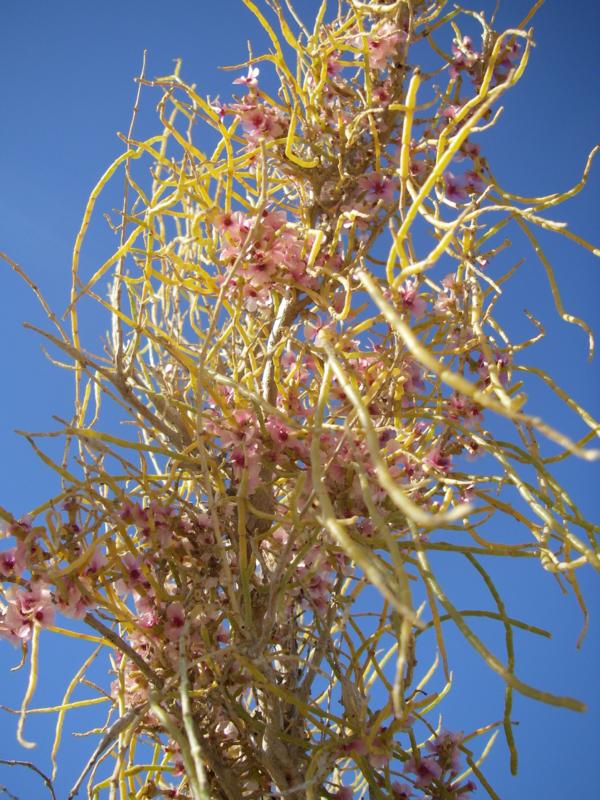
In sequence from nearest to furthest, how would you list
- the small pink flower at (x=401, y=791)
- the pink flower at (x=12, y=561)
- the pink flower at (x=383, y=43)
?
the pink flower at (x=12, y=561)
the small pink flower at (x=401, y=791)
the pink flower at (x=383, y=43)

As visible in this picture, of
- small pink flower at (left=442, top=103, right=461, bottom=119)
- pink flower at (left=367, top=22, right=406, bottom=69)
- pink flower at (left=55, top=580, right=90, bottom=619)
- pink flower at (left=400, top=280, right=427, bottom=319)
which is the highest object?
pink flower at (left=367, top=22, right=406, bottom=69)

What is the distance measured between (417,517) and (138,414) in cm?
50

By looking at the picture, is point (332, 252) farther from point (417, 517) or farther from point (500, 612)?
point (417, 517)

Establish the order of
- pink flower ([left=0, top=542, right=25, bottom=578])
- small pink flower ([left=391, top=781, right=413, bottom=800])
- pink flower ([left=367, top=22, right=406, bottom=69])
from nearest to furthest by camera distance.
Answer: pink flower ([left=0, top=542, right=25, bottom=578]) < small pink flower ([left=391, top=781, right=413, bottom=800]) < pink flower ([left=367, top=22, right=406, bottom=69])

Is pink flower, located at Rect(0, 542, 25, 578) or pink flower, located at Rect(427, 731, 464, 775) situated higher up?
pink flower, located at Rect(0, 542, 25, 578)

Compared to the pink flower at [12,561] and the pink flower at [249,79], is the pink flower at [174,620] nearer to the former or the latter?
the pink flower at [12,561]

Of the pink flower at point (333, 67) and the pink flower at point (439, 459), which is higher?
the pink flower at point (333, 67)

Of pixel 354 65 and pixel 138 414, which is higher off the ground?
pixel 354 65

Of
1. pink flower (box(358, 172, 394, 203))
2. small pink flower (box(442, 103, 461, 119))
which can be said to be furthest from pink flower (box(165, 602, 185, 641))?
small pink flower (box(442, 103, 461, 119))

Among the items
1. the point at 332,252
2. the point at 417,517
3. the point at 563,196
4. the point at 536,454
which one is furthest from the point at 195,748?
the point at 563,196

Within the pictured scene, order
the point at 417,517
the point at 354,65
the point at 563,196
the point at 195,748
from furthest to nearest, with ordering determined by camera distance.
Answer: the point at 354,65
the point at 563,196
the point at 195,748
the point at 417,517

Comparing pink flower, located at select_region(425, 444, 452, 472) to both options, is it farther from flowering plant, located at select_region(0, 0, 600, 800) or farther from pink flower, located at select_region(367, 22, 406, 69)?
pink flower, located at select_region(367, 22, 406, 69)

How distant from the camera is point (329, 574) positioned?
2.81 feet

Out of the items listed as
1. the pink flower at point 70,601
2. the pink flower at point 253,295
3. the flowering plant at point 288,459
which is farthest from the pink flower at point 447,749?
the pink flower at point 253,295
